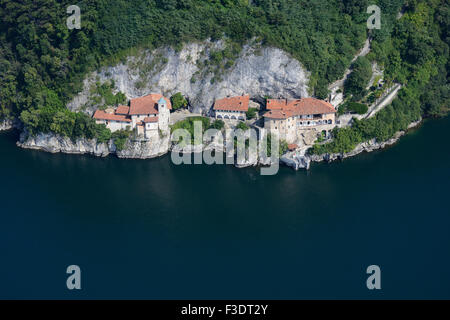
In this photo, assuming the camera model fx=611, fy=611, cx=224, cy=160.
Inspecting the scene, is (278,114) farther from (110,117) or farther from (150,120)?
(110,117)

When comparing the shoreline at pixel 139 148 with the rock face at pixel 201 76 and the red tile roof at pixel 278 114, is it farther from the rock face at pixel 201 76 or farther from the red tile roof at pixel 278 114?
the rock face at pixel 201 76

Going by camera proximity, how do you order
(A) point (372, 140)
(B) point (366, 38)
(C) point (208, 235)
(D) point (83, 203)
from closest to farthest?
(C) point (208, 235) < (D) point (83, 203) < (A) point (372, 140) < (B) point (366, 38)

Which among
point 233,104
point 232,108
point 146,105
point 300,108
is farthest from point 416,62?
point 146,105

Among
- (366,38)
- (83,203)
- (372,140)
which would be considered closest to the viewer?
(83,203)

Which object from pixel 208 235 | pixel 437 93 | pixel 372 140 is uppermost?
pixel 437 93

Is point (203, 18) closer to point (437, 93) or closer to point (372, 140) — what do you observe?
point (372, 140)

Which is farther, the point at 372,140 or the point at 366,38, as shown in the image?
the point at 366,38

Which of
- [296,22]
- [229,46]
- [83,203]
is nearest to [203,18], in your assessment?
[229,46]
